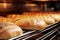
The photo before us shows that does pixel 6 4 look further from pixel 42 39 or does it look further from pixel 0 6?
pixel 42 39

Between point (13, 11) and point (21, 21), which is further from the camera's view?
point (13, 11)

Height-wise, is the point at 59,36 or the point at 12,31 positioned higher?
the point at 12,31

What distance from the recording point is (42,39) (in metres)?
1.21

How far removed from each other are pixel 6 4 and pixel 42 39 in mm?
1813

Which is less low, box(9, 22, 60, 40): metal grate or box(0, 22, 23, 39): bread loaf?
box(0, 22, 23, 39): bread loaf

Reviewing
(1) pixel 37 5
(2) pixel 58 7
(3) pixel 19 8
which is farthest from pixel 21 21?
(2) pixel 58 7

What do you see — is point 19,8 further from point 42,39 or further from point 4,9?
point 42,39

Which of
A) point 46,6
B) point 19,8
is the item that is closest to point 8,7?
point 19,8

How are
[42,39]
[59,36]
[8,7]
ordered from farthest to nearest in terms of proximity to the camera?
[8,7]
[59,36]
[42,39]

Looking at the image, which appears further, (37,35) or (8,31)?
(37,35)

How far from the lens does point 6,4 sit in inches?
114

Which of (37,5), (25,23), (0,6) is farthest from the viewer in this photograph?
(37,5)

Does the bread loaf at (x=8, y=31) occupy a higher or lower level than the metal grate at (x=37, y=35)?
higher

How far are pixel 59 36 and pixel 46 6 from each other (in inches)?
103
